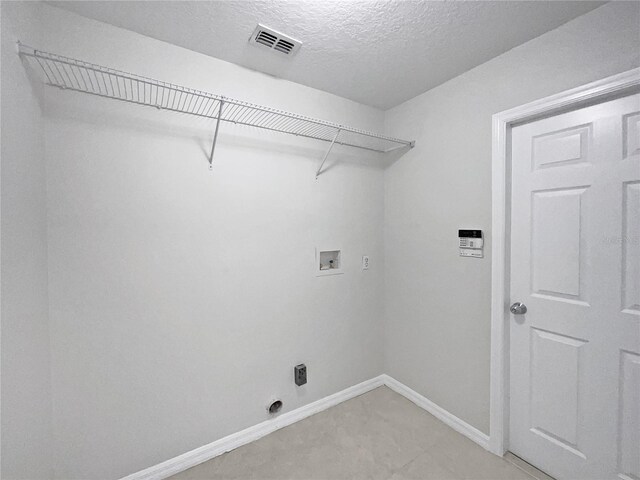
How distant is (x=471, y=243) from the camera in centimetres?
175

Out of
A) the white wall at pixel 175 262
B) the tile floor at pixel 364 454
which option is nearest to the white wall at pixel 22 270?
the white wall at pixel 175 262

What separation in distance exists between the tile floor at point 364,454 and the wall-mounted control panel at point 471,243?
1.22 meters

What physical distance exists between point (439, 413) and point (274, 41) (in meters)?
2.66

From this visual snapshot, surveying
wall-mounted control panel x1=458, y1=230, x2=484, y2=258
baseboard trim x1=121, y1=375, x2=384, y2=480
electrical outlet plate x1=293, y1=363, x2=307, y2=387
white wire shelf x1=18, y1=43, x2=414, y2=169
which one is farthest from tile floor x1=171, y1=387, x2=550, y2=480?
white wire shelf x1=18, y1=43, x2=414, y2=169

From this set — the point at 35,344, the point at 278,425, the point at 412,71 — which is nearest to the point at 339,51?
the point at 412,71

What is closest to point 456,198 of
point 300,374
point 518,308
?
point 518,308

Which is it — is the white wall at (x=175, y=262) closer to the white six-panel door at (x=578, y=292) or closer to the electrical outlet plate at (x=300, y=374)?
the electrical outlet plate at (x=300, y=374)

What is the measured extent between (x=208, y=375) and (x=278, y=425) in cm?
64

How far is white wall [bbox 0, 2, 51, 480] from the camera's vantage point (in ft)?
3.08

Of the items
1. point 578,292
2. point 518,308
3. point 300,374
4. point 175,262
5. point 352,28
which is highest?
point 352,28

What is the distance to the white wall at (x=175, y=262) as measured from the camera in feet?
4.22

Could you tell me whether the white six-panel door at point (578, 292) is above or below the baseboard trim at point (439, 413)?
above

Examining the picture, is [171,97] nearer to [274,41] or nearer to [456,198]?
[274,41]

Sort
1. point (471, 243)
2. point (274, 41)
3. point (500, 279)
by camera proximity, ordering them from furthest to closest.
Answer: point (471, 243), point (500, 279), point (274, 41)
